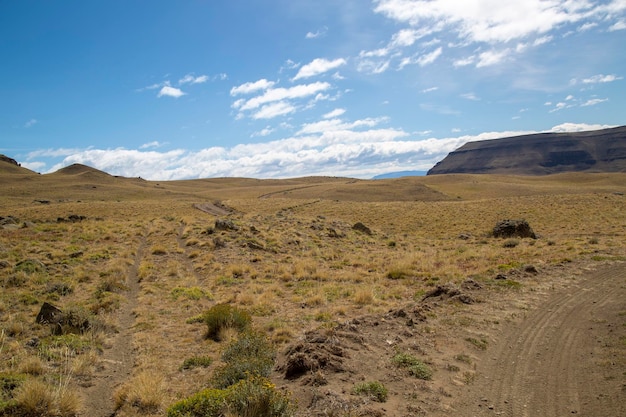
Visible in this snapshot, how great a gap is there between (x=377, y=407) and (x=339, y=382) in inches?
38.7

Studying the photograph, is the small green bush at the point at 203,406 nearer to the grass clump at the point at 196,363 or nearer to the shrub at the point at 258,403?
the shrub at the point at 258,403

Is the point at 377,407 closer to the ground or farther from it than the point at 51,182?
closer to the ground

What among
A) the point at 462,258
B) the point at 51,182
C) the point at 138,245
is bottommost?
the point at 462,258

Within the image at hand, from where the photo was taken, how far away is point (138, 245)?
26.4 meters

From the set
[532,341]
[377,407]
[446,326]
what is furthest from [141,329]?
[532,341]

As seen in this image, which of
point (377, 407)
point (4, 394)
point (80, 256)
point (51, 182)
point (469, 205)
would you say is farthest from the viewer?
point (51, 182)

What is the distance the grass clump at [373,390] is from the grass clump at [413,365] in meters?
0.96

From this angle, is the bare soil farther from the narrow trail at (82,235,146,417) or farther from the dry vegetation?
the narrow trail at (82,235,146,417)

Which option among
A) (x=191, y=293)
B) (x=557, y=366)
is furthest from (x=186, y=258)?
(x=557, y=366)

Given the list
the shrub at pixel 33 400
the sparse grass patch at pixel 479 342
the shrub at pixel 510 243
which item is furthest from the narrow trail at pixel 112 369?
the shrub at pixel 510 243

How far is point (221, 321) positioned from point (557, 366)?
8.19 metres

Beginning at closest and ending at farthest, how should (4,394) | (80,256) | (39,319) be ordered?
(4,394) < (39,319) < (80,256)

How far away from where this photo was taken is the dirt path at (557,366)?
585cm

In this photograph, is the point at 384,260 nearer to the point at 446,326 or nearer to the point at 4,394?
the point at 446,326
